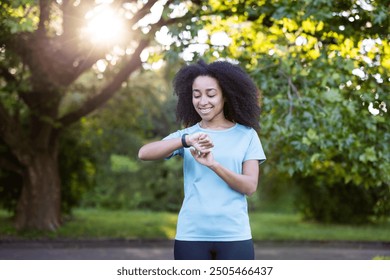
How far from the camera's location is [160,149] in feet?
10.1

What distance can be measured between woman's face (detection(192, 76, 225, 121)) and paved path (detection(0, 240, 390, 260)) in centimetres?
810

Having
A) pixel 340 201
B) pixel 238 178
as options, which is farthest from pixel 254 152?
pixel 340 201

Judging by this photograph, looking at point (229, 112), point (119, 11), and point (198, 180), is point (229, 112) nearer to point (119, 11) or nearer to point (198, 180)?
point (198, 180)

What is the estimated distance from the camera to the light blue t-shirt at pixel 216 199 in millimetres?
2982

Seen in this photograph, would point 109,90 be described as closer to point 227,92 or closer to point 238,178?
point 227,92

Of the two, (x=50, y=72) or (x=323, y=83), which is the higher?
(x=50, y=72)

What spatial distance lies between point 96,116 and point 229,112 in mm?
13740

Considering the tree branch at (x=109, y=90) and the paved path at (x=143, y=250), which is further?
the tree branch at (x=109, y=90)

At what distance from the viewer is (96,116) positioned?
661 inches

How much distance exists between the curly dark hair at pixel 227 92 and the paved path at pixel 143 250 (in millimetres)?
7901

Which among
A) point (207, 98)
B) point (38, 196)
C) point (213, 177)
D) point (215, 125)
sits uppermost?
point (207, 98)

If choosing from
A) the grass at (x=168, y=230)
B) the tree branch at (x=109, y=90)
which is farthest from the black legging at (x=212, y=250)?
the grass at (x=168, y=230)

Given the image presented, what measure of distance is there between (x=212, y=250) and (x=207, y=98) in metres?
0.76

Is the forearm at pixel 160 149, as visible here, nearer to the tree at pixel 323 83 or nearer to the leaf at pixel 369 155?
the tree at pixel 323 83
